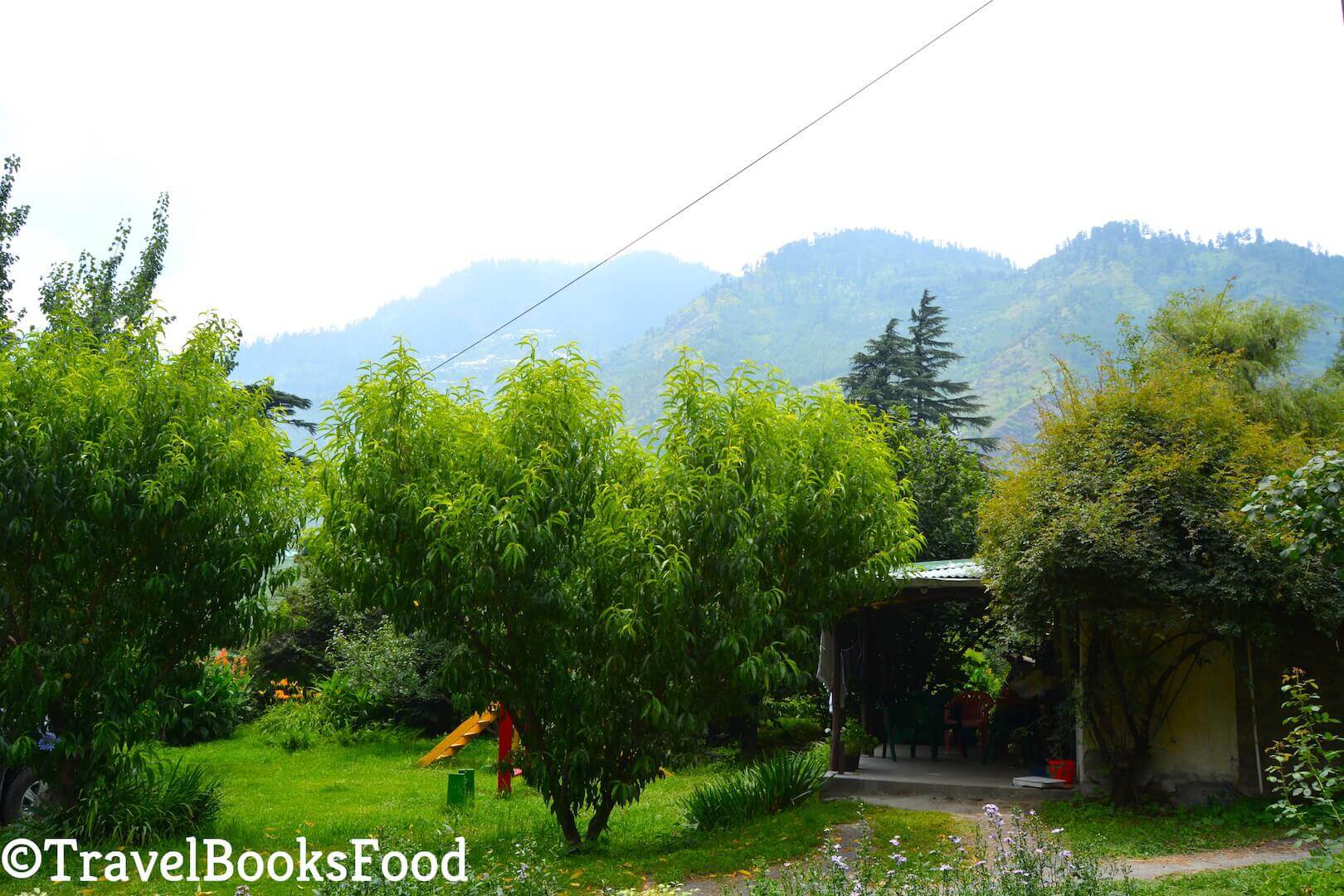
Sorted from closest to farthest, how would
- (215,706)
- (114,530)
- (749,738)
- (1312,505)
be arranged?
(1312,505)
(114,530)
(749,738)
(215,706)

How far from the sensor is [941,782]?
11.4 meters

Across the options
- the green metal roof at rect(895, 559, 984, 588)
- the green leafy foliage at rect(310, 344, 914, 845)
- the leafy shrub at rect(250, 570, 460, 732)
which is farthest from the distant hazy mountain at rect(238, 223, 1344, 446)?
the green leafy foliage at rect(310, 344, 914, 845)

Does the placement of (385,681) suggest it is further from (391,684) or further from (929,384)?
(929,384)

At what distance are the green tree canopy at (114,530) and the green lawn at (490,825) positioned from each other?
148cm

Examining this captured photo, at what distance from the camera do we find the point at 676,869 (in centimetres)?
795

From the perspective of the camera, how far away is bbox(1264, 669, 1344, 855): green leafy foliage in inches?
233

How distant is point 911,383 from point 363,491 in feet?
92.6

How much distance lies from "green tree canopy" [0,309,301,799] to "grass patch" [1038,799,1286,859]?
7.60 meters

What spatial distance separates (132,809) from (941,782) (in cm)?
814

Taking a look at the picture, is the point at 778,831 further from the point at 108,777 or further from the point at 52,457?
the point at 52,457

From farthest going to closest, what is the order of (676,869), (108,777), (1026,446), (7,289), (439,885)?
(7,289) < (1026,446) < (108,777) < (676,869) < (439,885)

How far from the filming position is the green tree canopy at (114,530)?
826 centimetres

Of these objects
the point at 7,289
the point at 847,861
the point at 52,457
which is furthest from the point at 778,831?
the point at 7,289

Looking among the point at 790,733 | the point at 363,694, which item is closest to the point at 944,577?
the point at 790,733
